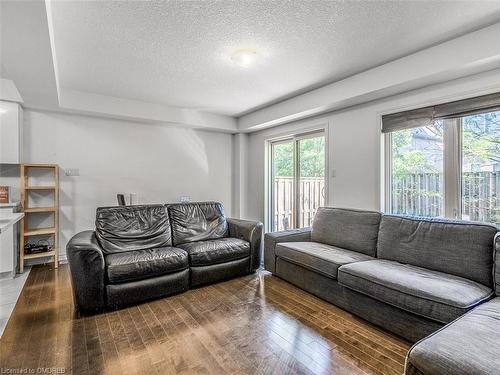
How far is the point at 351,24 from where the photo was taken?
2.12m

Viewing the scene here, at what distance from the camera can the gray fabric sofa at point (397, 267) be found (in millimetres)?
1913

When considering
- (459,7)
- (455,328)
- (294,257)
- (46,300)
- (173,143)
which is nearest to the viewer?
(455,328)

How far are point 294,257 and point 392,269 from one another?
3.38 ft

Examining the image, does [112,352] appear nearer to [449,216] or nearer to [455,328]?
[455,328]

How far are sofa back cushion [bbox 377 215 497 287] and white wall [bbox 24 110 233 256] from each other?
3.38 meters

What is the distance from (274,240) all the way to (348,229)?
913 millimetres

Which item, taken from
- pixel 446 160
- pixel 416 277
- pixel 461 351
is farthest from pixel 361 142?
pixel 461 351

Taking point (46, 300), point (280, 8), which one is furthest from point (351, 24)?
point (46, 300)

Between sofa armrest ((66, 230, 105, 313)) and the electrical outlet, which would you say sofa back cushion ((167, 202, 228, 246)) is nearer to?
sofa armrest ((66, 230, 105, 313))

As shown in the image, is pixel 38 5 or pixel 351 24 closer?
pixel 38 5

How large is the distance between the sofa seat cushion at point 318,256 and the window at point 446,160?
2.90ft

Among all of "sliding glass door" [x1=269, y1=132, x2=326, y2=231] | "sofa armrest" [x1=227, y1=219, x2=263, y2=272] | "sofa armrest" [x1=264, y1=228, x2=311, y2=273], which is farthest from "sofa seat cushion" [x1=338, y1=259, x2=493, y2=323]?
"sliding glass door" [x1=269, y1=132, x2=326, y2=231]

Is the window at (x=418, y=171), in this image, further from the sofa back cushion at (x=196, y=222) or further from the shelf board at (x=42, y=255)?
the shelf board at (x=42, y=255)

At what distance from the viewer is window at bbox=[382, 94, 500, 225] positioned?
2498 millimetres
